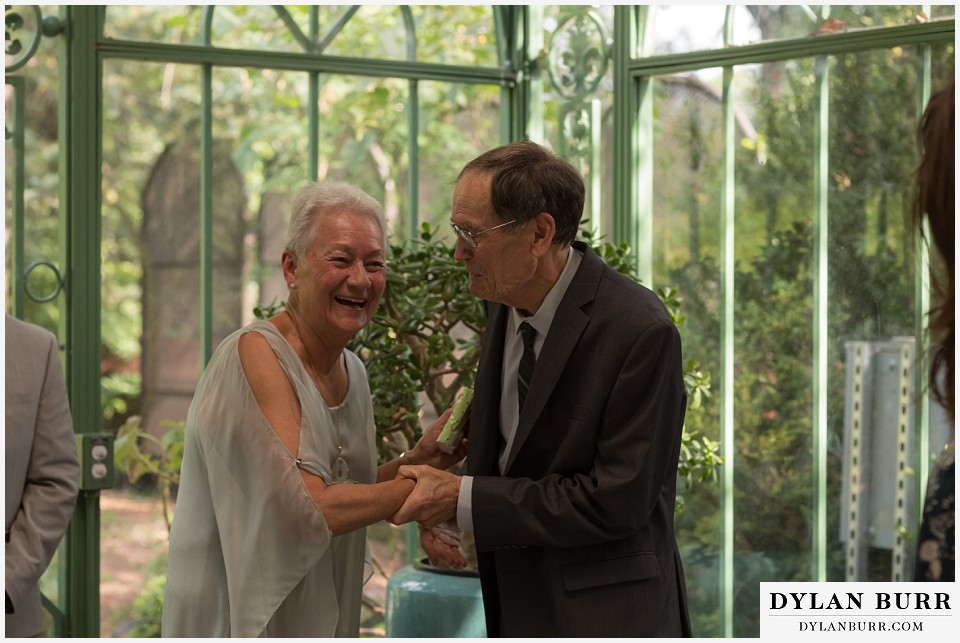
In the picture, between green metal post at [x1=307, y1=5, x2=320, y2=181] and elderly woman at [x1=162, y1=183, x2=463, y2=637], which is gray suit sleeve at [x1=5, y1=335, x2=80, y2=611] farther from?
green metal post at [x1=307, y1=5, x2=320, y2=181]

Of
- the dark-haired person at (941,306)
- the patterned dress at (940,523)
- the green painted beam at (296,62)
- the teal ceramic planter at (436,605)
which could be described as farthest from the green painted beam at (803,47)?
the patterned dress at (940,523)

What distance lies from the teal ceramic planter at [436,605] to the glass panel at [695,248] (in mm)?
1111

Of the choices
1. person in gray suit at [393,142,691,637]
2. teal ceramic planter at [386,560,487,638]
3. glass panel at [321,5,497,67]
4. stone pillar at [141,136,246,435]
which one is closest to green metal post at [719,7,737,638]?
glass panel at [321,5,497,67]

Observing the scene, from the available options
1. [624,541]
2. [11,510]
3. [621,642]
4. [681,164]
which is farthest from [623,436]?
[681,164]

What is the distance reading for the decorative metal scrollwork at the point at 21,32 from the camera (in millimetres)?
3484

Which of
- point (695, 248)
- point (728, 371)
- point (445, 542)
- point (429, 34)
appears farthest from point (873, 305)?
point (429, 34)

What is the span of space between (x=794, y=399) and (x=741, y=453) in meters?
0.26

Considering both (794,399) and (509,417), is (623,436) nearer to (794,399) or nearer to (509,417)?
(509,417)

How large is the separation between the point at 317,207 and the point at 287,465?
1.79ft

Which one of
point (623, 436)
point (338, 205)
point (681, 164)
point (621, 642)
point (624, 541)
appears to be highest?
point (681, 164)

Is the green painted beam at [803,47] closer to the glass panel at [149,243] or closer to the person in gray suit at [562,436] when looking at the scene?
the person in gray suit at [562,436]

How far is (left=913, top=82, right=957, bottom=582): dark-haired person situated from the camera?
1.34m

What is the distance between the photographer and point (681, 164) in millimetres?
3896

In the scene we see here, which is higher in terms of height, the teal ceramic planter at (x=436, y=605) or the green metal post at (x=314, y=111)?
the green metal post at (x=314, y=111)
